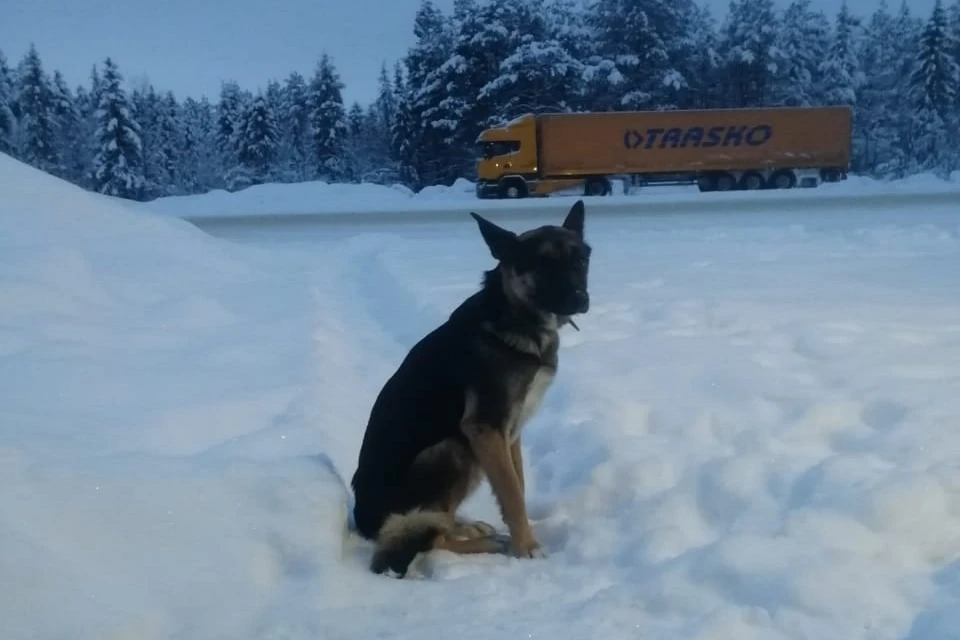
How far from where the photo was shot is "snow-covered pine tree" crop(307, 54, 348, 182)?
52.5 meters

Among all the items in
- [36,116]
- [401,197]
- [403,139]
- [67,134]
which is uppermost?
[36,116]

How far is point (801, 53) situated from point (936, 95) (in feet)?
21.6

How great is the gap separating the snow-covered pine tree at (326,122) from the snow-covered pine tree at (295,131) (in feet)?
2.29

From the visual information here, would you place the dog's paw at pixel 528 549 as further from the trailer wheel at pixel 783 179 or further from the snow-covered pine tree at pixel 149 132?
the snow-covered pine tree at pixel 149 132

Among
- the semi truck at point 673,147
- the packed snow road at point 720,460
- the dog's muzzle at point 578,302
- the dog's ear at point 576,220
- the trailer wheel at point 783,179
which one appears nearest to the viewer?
the packed snow road at point 720,460

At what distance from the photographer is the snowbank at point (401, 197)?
2688 cm

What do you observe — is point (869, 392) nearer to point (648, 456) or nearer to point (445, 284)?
point (648, 456)

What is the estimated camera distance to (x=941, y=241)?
13422 mm

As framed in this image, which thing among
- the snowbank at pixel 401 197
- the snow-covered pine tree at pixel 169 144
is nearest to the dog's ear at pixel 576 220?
the snowbank at pixel 401 197

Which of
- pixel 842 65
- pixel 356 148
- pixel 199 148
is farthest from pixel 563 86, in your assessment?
pixel 199 148

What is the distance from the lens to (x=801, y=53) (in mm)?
→ 41969

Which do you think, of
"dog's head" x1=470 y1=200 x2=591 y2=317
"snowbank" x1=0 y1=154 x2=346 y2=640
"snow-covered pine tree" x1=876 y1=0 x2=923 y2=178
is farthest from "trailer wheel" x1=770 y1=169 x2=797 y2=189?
"dog's head" x1=470 y1=200 x2=591 y2=317

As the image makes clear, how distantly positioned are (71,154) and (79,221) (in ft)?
133

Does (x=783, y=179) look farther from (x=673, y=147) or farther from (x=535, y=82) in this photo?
(x=535, y=82)
